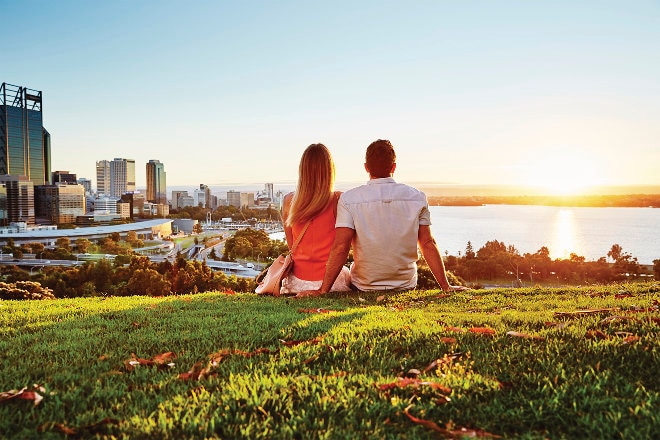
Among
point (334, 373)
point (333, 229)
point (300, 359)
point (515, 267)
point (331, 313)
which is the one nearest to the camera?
point (334, 373)

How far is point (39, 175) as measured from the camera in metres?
128

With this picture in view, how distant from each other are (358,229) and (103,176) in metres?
193

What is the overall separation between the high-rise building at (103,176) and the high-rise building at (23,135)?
150ft

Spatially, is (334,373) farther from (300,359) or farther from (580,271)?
(580,271)

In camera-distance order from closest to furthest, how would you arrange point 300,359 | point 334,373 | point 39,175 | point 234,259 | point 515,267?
point 334,373 < point 300,359 < point 515,267 < point 234,259 < point 39,175

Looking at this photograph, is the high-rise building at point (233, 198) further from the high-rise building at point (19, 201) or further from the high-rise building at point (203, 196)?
the high-rise building at point (19, 201)

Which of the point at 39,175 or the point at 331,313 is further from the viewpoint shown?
the point at 39,175

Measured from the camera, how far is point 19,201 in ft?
333

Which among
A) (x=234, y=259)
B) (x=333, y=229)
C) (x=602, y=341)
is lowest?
(x=234, y=259)

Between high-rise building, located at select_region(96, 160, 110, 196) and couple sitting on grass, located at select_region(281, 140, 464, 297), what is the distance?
188m

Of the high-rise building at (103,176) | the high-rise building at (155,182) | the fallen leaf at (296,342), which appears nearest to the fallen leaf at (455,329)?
the fallen leaf at (296,342)

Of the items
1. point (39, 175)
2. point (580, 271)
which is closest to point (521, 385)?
point (580, 271)

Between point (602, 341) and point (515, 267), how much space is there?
32285mm

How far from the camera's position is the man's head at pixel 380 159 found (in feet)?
17.2
